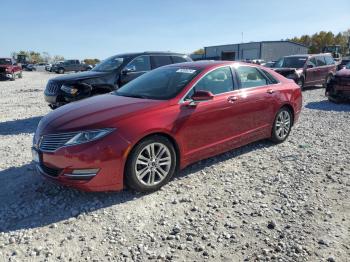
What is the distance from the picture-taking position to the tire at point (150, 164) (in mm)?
3891

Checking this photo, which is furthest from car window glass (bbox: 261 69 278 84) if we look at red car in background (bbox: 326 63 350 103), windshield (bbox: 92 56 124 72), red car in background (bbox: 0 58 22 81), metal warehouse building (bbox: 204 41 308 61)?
metal warehouse building (bbox: 204 41 308 61)

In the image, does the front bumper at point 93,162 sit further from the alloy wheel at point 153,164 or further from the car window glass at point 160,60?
the car window glass at point 160,60

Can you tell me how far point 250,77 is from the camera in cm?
559

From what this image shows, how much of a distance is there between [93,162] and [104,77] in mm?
4995

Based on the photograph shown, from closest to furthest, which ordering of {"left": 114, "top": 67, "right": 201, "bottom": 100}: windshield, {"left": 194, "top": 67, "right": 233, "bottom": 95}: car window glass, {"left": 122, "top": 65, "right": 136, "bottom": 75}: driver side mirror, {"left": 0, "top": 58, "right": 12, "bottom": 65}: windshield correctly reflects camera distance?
1. {"left": 114, "top": 67, "right": 201, "bottom": 100}: windshield
2. {"left": 194, "top": 67, "right": 233, "bottom": 95}: car window glass
3. {"left": 122, "top": 65, "right": 136, "bottom": 75}: driver side mirror
4. {"left": 0, "top": 58, "right": 12, "bottom": 65}: windshield

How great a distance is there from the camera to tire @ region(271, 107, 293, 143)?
6000mm

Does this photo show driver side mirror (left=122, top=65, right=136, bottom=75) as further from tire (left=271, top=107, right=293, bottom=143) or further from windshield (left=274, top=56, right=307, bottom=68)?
windshield (left=274, top=56, right=307, bottom=68)

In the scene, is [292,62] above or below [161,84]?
above

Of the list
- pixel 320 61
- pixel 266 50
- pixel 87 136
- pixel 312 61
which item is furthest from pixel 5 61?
pixel 266 50

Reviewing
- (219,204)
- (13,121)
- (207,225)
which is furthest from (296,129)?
(13,121)

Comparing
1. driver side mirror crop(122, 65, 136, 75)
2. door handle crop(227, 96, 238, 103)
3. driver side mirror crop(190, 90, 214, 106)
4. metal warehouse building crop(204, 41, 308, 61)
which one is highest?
metal warehouse building crop(204, 41, 308, 61)

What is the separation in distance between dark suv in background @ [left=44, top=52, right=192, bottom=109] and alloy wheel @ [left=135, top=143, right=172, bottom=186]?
4430 mm

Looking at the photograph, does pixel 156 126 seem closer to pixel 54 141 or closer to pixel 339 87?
pixel 54 141

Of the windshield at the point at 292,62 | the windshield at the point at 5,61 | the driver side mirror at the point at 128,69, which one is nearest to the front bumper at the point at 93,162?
the driver side mirror at the point at 128,69
